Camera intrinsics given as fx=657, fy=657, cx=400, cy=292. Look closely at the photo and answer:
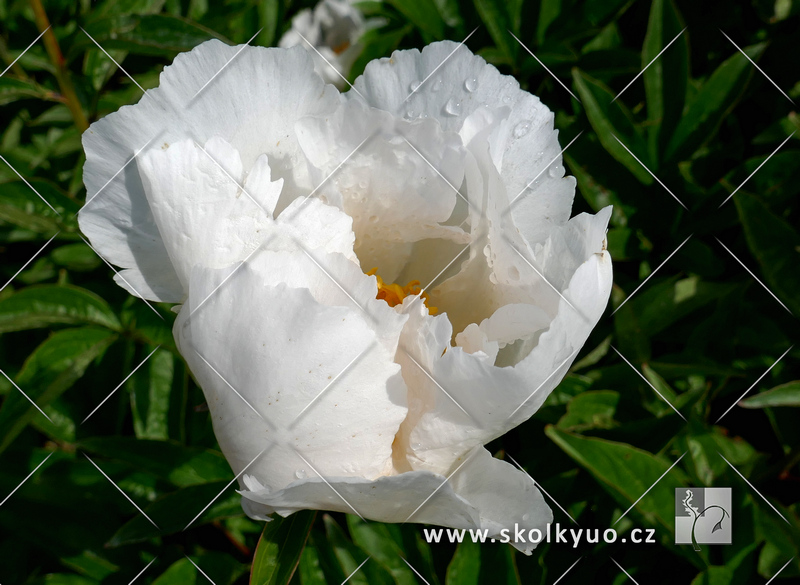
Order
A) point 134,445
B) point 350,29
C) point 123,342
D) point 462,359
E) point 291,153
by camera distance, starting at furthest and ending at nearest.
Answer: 1. point 350,29
2. point 123,342
3. point 134,445
4. point 291,153
5. point 462,359

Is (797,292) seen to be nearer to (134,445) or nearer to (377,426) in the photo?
(377,426)

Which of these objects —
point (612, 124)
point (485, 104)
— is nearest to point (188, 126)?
point (485, 104)

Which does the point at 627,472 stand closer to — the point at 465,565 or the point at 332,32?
the point at 465,565

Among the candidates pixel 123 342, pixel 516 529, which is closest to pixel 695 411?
pixel 516 529

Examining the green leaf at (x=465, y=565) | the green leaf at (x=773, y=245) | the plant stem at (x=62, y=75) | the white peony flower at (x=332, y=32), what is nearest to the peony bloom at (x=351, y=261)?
the green leaf at (x=465, y=565)

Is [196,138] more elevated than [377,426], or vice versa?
[196,138]
